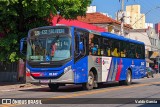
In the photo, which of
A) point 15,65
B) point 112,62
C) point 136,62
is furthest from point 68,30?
point 15,65

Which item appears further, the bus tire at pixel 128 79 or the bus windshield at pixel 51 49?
the bus tire at pixel 128 79

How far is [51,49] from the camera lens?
1988cm

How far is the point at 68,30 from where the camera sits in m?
20.0

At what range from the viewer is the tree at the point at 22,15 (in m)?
23.9

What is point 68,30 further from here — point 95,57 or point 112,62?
point 112,62

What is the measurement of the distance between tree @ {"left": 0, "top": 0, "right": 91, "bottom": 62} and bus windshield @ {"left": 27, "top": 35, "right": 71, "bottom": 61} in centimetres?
395

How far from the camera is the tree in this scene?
23906 mm

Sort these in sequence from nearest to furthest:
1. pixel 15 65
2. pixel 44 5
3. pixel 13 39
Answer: pixel 44 5 → pixel 13 39 → pixel 15 65

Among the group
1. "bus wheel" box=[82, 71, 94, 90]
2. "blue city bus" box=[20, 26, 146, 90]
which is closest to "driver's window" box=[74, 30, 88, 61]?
"blue city bus" box=[20, 26, 146, 90]

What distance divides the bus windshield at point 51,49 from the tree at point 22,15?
3.95 meters

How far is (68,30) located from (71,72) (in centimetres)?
212

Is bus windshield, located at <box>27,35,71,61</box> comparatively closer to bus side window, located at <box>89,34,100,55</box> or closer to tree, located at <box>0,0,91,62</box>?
bus side window, located at <box>89,34,100,55</box>

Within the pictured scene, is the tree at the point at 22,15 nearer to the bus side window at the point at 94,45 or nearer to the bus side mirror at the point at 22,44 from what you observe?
the bus side mirror at the point at 22,44

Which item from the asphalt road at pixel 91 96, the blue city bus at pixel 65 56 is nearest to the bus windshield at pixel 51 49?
the blue city bus at pixel 65 56
